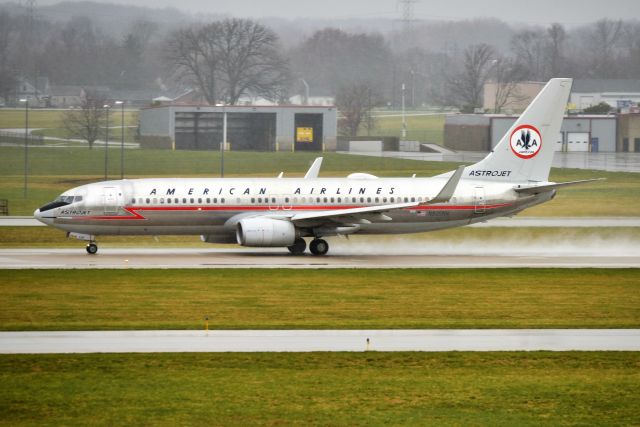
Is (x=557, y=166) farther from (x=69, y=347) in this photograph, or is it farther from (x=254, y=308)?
(x=69, y=347)

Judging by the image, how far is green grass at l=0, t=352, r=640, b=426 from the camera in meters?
21.7

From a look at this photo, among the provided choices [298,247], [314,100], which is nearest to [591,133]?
[314,100]

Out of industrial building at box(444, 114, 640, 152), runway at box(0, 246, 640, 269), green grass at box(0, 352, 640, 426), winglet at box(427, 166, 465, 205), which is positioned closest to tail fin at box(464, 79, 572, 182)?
runway at box(0, 246, 640, 269)

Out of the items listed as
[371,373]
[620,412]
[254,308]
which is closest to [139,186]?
[254,308]

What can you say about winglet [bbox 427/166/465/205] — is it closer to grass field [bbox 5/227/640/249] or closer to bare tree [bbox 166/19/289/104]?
grass field [bbox 5/227/640/249]

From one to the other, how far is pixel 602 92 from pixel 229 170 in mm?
81103

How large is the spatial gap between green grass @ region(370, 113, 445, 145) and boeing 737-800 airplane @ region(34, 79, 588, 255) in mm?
82708

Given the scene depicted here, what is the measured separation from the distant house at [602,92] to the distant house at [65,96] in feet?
231

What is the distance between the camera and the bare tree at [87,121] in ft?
392

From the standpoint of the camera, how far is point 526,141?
52.3m

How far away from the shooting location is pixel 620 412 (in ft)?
72.9

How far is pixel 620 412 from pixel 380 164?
266 feet

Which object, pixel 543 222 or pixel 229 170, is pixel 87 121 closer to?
pixel 229 170

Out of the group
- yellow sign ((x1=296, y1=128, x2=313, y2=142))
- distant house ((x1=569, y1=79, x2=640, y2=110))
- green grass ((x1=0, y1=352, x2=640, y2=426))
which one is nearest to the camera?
green grass ((x1=0, y1=352, x2=640, y2=426))
